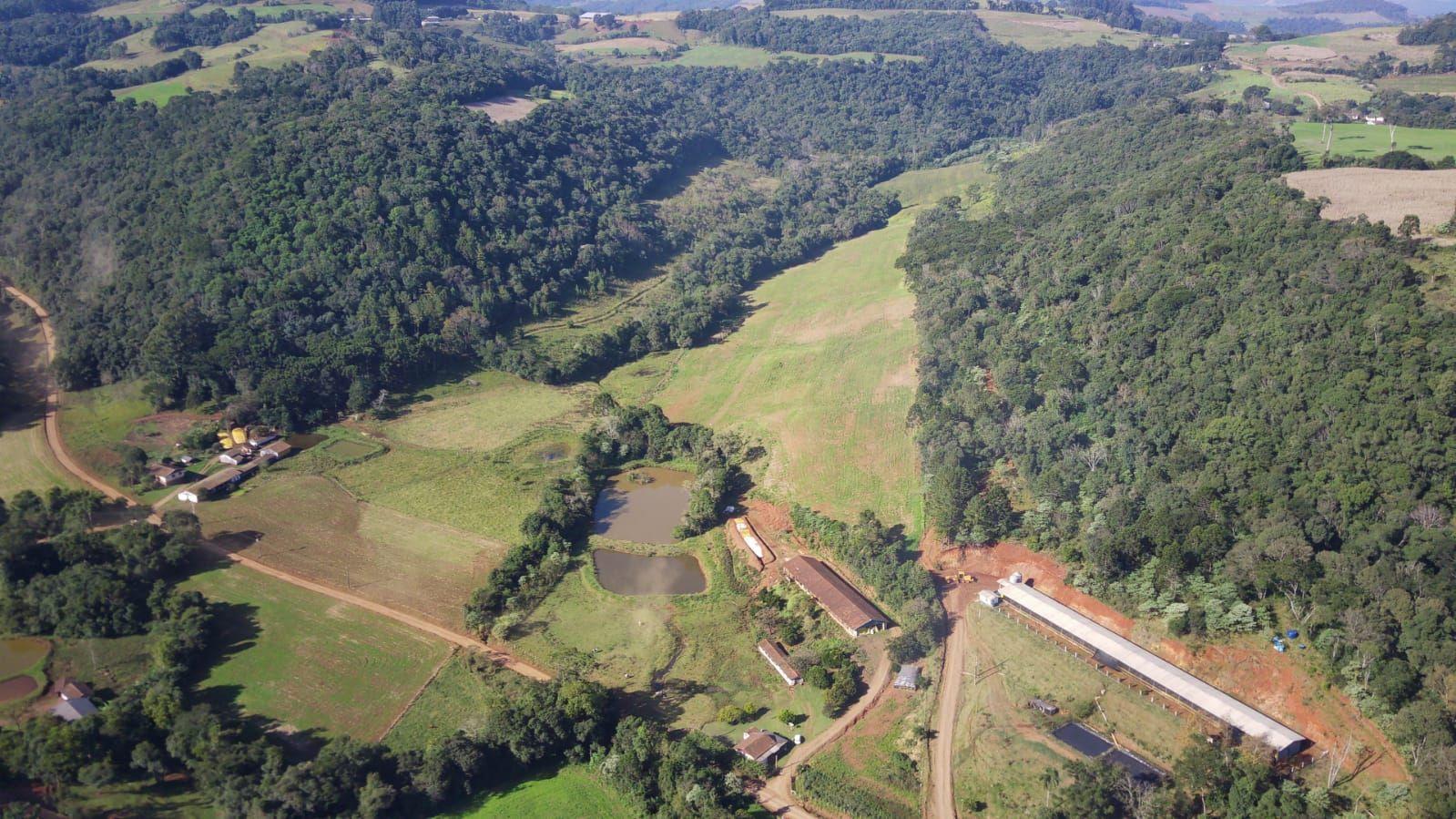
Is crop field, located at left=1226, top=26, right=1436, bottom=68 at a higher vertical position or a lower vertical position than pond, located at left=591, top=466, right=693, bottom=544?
higher

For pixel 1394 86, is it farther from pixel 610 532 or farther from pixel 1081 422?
pixel 610 532

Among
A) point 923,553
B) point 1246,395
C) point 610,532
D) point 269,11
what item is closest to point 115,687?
point 610,532

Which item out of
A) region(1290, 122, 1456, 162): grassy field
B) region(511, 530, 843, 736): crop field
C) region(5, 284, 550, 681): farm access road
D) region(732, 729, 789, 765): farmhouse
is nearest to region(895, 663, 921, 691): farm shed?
region(511, 530, 843, 736): crop field

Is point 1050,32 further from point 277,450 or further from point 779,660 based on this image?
point 779,660

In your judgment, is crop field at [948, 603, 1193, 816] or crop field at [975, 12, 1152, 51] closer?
crop field at [948, 603, 1193, 816]

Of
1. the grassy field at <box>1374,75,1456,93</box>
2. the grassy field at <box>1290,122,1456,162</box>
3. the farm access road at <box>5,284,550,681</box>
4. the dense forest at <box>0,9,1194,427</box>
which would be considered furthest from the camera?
the grassy field at <box>1374,75,1456,93</box>

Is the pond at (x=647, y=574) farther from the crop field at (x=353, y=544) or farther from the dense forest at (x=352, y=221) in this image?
the dense forest at (x=352, y=221)

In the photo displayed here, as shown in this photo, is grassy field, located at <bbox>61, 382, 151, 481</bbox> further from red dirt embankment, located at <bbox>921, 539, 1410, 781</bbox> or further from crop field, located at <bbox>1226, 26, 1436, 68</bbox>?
crop field, located at <bbox>1226, 26, 1436, 68</bbox>
